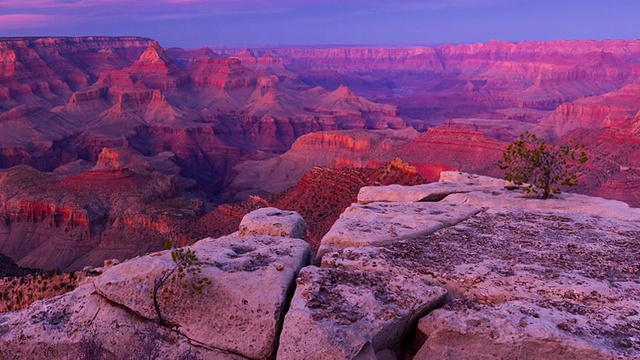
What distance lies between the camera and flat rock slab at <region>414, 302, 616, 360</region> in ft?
23.9

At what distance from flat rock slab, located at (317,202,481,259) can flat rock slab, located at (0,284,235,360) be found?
355 centimetres

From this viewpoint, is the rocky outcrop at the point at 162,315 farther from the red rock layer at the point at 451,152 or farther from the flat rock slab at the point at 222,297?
the red rock layer at the point at 451,152

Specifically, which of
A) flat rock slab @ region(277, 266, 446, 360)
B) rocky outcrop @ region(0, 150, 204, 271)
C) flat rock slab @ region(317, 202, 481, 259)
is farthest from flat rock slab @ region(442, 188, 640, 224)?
rocky outcrop @ region(0, 150, 204, 271)

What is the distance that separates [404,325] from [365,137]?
107146mm

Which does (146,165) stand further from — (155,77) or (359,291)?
(155,77)

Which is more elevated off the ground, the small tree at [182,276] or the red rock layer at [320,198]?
the small tree at [182,276]

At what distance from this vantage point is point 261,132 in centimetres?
16075

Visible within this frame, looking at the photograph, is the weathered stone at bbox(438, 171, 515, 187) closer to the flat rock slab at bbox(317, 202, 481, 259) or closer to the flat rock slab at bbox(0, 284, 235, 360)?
the flat rock slab at bbox(317, 202, 481, 259)

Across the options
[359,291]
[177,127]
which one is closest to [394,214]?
[359,291]

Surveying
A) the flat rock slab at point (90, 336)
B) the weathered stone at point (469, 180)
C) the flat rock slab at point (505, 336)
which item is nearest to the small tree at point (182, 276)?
the flat rock slab at point (90, 336)

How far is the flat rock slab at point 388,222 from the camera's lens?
11266mm

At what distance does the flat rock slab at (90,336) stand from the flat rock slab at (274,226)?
451 centimetres

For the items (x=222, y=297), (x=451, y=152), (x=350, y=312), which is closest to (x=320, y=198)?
(x=222, y=297)

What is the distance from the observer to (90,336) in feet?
27.3
